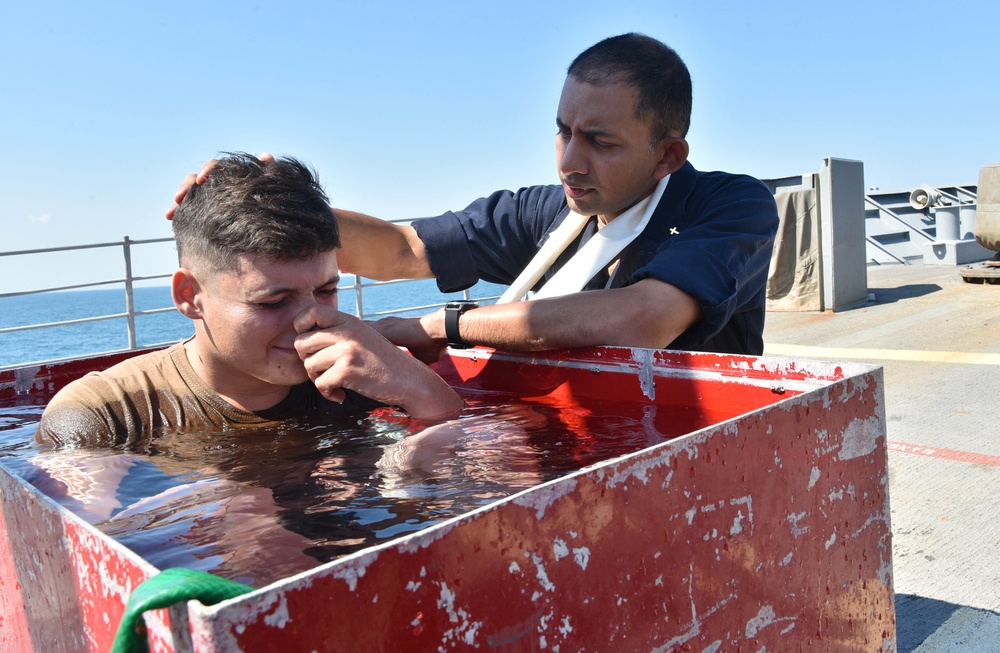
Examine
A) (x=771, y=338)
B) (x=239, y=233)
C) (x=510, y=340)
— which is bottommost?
(x=771, y=338)

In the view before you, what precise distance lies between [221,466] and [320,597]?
45.9 inches

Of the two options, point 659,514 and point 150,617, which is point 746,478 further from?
point 150,617

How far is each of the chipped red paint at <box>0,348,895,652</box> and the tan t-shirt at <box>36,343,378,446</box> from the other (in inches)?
29.3

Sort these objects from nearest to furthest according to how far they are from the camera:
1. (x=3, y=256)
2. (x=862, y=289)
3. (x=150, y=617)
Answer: (x=150, y=617)
(x=3, y=256)
(x=862, y=289)

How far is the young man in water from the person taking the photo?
1.99m

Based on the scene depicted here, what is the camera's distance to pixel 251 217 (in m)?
2.01

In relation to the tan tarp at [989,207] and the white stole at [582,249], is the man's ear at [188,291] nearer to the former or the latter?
the white stole at [582,249]

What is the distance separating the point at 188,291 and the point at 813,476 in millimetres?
1611

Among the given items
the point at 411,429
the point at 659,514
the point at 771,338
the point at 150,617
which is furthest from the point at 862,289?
the point at 150,617

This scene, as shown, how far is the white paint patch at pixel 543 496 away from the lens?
948 millimetres

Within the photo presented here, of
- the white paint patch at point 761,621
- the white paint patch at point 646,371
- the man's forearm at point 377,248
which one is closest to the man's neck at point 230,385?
the man's forearm at point 377,248

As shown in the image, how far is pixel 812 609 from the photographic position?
1362 millimetres

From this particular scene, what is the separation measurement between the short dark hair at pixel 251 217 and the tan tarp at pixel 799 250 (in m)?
7.16

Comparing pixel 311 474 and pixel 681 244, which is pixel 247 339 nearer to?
pixel 311 474
